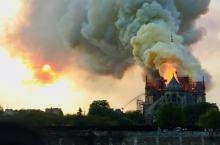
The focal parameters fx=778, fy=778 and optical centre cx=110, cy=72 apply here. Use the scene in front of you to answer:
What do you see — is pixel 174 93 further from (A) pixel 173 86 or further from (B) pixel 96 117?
(B) pixel 96 117

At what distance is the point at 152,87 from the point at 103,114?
18.4 meters

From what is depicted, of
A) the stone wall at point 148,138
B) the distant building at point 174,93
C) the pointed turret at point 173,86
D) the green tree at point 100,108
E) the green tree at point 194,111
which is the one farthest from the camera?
the pointed turret at point 173,86

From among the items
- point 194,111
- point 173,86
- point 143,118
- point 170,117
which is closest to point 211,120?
point 170,117

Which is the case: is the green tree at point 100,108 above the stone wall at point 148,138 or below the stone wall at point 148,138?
above

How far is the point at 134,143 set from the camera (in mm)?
74438

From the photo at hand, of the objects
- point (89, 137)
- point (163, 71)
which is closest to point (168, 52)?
point (163, 71)

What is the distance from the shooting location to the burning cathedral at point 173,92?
127938 millimetres

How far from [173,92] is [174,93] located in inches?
9.3

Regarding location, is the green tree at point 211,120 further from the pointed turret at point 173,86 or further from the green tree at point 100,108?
the pointed turret at point 173,86

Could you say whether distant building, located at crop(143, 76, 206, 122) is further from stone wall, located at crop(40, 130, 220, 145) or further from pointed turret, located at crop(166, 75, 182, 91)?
stone wall, located at crop(40, 130, 220, 145)

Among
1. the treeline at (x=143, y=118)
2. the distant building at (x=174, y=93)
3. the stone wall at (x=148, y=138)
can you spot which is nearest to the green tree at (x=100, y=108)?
the treeline at (x=143, y=118)

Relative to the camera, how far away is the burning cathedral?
128m

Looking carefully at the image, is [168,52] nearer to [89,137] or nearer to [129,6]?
[129,6]

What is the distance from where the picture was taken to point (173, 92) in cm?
13062
